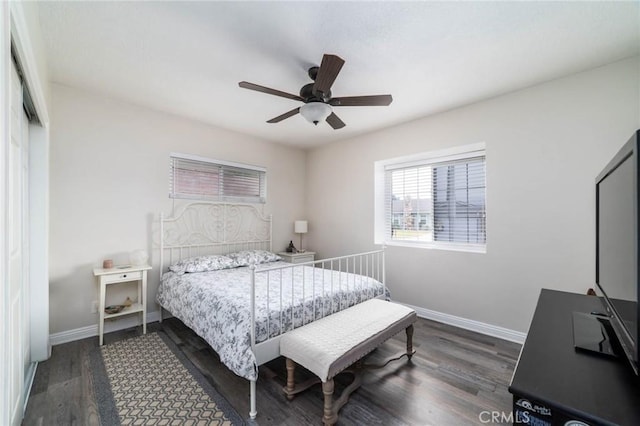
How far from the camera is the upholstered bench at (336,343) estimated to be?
5.40ft

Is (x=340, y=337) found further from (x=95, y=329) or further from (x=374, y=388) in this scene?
(x=95, y=329)

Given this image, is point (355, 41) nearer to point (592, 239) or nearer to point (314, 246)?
point (592, 239)

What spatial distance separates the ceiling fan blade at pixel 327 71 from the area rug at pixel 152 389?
226 centimetres

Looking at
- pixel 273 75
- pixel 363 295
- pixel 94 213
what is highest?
pixel 273 75

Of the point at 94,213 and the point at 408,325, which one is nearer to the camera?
the point at 408,325

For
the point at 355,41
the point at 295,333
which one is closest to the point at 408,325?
the point at 295,333

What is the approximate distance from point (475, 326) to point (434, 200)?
1.52 m

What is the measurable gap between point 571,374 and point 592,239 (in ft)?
6.91

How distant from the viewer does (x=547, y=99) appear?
2.55 meters

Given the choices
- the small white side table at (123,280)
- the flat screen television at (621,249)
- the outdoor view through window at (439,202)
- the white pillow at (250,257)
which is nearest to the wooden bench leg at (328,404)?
the flat screen television at (621,249)

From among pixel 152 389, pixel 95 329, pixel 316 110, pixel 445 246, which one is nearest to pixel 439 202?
pixel 445 246

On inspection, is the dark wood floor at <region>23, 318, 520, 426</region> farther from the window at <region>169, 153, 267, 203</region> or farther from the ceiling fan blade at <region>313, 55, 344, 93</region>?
the ceiling fan blade at <region>313, 55, 344, 93</region>

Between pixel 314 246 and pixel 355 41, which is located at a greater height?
pixel 355 41

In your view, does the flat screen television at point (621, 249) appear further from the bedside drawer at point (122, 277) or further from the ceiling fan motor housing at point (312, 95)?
the bedside drawer at point (122, 277)
